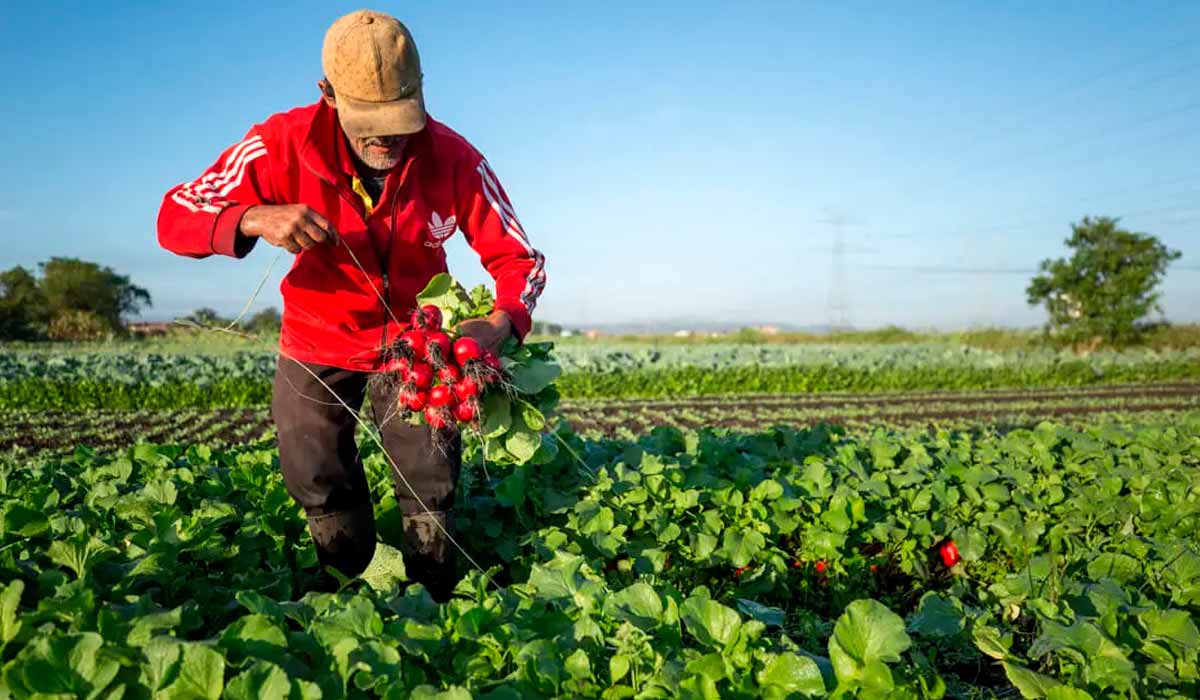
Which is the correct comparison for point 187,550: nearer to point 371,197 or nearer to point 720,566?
point 371,197

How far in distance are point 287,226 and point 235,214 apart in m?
0.21

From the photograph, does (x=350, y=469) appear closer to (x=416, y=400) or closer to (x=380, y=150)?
(x=416, y=400)

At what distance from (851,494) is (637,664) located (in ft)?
8.35

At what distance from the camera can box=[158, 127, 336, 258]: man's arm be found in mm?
2309

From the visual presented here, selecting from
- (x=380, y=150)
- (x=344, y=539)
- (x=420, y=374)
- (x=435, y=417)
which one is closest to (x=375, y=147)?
(x=380, y=150)

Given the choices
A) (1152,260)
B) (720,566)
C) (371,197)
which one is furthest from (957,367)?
(371,197)

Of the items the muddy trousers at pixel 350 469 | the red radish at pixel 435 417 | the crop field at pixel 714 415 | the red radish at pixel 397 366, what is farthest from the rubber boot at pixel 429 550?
the crop field at pixel 714 415

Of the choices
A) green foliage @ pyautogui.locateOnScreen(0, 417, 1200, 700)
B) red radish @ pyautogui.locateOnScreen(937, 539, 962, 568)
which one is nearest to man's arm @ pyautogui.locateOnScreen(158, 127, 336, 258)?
green foliage @ pyautogui.locateOnScreen(0, 417, 1200, 700)

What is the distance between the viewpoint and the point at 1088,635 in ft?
6.84

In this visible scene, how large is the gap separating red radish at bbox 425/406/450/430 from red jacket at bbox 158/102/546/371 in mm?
370

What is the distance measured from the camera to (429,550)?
3006 millimetres

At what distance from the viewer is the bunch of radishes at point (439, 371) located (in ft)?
8.14

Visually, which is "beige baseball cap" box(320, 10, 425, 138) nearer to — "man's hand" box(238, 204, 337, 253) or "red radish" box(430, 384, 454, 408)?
"man's hand" box(238, 204, 337, 253)

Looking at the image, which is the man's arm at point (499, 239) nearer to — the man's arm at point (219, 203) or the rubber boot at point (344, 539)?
→ the man's arm at point (219, 203)
